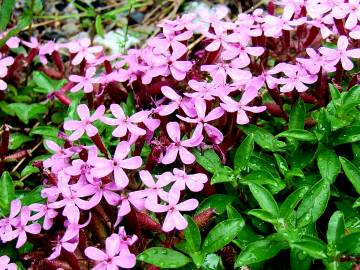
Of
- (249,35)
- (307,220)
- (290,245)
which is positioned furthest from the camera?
(249,35)

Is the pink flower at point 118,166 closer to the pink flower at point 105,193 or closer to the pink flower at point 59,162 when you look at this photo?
the pink flower at point 105,193

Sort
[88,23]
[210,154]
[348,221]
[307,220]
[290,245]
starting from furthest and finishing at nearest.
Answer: [88,23], [210,154], [348,221], [307,220], [290,245]

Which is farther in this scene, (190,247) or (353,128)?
(353,128)

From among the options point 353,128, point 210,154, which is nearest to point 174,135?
point 210,154

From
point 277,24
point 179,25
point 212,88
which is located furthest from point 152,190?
point 277,24

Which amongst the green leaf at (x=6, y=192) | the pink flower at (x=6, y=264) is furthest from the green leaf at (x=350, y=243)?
the green leaf at (x=6, y=192)

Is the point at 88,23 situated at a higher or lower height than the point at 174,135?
lower

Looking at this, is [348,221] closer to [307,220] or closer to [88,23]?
[307,220]
